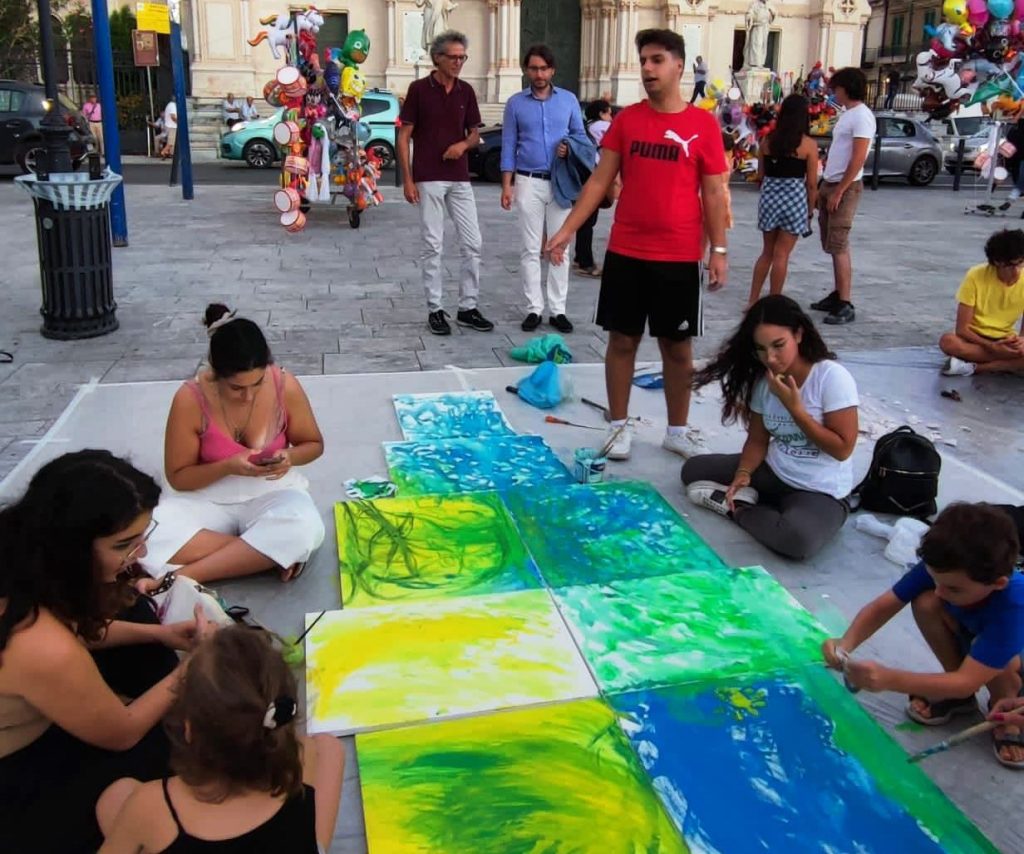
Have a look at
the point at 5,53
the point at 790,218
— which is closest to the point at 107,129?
the point at 790,218

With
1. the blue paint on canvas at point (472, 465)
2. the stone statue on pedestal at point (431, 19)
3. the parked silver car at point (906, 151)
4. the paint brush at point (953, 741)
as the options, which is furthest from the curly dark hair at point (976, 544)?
the stone statue on pedestal at point (431, 19)

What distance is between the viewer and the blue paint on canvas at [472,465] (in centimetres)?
404

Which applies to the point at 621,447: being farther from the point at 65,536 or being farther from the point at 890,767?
the point at 65,536

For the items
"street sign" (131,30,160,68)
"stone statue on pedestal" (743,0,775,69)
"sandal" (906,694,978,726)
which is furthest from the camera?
"stone statue on pedestal" (743,0,775,69)

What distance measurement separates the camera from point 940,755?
2.46 meters

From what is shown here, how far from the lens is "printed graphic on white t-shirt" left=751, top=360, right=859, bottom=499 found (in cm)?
343

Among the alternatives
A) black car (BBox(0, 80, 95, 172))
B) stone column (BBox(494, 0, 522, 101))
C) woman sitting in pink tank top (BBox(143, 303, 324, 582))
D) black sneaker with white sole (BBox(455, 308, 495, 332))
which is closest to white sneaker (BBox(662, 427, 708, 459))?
woman sitting in pink tank top (BBox(143, 303, 324, 582))

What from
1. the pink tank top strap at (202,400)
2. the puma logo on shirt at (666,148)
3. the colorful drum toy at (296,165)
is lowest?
the pink tank top strap at (202,400)

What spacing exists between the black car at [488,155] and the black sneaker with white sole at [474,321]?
37.4ft

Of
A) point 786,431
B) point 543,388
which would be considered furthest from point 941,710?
point 543,388

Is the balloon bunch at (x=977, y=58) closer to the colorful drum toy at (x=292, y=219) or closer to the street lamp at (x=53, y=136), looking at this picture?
the colorful drum toy at (x=292, y=219)

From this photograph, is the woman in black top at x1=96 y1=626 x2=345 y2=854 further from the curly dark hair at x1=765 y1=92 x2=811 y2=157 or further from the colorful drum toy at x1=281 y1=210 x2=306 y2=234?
the colorful drum toy at x1=281 y1=210 x2=306 y2=234

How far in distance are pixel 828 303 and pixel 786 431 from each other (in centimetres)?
400

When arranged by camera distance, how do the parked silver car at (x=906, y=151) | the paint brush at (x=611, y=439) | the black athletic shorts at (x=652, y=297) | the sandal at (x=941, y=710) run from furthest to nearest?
the parked silver car at (x=906, y=151)
the paint brush at (x=611, y=439)
the black athletic shorts at (x=652, y=297)
the sandal at (x=941, y=710)
